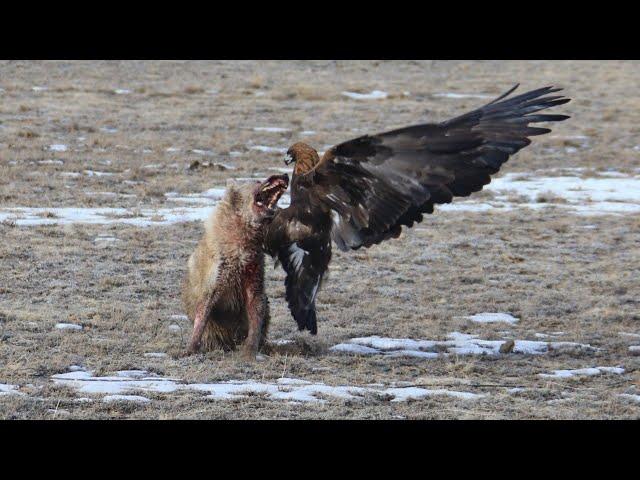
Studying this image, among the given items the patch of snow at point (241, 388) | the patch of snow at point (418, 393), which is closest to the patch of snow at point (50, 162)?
the patch of snow at point (241, 388)

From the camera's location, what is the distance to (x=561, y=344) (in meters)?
7.81

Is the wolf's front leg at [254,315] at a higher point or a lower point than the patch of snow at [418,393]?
higher

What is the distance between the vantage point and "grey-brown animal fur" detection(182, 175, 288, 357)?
274 inches

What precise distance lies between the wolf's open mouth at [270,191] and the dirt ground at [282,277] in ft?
3.37

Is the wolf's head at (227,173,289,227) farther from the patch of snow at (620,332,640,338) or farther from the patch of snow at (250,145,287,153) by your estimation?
the patch of snow at (250,145,287,153)

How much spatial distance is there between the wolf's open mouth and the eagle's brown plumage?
0.61 ft

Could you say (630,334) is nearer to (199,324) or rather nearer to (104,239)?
(199,324)

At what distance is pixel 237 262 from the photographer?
22.9 ft

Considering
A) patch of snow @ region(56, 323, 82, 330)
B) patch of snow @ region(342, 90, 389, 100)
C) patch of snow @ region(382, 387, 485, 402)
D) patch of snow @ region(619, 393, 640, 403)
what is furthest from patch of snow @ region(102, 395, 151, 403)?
patch of snow @ region(342, 90, 389, 100)

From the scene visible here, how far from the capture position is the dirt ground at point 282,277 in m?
6.24

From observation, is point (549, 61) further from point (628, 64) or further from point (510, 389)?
point (510, 389)

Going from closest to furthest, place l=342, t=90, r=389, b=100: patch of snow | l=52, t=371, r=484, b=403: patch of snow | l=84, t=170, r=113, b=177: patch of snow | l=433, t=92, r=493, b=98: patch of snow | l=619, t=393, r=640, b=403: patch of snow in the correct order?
l=52, t=371, r=484, b=403: patch of snow → l=619, t=393, r=640, b=403: patch of snow → l=84, t=170, r=113, b=177: patch of snow → l=342, t=90, r=389, b=100: patch of snow → l=433, t=92, r=493, b=98: patch of snow

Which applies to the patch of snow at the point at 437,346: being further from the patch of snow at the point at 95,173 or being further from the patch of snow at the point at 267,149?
the patch of snow at the point at 267,149

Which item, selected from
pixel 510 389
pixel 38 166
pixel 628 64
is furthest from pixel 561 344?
pixel 628 64
